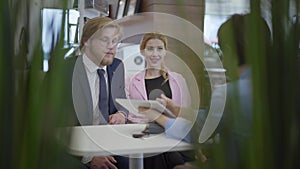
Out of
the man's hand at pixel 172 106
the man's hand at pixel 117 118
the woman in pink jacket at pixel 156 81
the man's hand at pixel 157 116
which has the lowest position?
the man's hand at pixel 117 118

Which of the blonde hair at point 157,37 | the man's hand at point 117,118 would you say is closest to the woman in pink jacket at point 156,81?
the blonde hair at point 157,37

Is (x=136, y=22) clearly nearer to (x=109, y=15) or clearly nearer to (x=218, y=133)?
(x=109, y=15)

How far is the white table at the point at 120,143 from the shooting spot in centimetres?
51

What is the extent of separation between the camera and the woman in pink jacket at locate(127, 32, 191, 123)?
0.55 m

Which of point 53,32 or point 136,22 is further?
point 136,22

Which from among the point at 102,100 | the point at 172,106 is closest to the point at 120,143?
the point at 102,100

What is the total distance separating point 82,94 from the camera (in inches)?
20.6

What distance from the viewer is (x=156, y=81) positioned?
3.49 ft

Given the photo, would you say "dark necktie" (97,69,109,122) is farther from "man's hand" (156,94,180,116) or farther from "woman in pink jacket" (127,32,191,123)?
"man's hand" (156,94,180,116)

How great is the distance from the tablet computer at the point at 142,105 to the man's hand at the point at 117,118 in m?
0.07

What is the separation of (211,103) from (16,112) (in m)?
0.26

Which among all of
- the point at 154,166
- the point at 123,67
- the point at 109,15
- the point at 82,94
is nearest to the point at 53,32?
the point at 82,94

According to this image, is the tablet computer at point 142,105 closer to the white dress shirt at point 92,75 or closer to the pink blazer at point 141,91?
the pink blazer at point 141,91

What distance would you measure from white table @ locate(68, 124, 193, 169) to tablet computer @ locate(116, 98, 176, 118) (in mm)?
66
